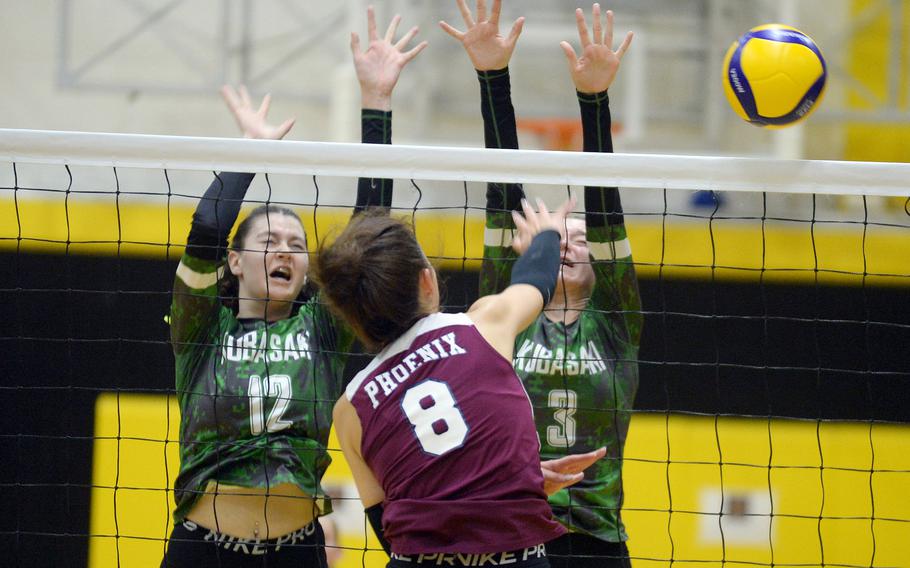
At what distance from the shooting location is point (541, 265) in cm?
260

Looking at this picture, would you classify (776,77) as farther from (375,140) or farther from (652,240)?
(652,240)

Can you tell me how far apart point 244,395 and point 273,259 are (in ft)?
1.45

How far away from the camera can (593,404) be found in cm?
318

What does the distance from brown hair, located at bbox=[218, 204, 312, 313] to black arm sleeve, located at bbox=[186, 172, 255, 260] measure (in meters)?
0.10

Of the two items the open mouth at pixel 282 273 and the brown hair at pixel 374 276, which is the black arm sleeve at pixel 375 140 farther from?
the brown hair at pixel 374 276

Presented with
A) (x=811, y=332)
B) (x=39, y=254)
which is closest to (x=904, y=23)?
(x=811, y=332)

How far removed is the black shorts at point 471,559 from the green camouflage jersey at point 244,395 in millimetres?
753

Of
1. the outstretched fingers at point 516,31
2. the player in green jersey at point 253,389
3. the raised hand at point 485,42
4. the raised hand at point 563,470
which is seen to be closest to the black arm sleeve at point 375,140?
the player in green jersey at point 253,389

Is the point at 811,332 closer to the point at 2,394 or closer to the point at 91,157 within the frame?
the point at 91,157

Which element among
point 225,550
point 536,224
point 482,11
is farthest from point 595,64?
point 225,550

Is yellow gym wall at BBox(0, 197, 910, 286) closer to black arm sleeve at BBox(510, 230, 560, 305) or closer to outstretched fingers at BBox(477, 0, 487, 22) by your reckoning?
outstretched fingers at BBox(477, 0, 487, 22)

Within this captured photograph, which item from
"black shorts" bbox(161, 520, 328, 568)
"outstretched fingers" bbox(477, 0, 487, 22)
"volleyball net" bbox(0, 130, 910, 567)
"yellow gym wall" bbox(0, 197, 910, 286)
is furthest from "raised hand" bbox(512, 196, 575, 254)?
"yellow gym wall" bbox(0, 197, 910, 286)

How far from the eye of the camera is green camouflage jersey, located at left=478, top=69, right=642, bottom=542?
3.10m

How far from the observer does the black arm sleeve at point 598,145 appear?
3.10 m
